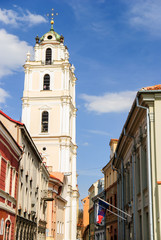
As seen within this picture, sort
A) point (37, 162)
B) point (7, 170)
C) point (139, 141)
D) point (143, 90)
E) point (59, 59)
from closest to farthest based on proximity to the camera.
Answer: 1. point (143, 90)
2. point (139, 141)
3. point (7, 170)
4. point (37, 162)
5. point (59, 59)

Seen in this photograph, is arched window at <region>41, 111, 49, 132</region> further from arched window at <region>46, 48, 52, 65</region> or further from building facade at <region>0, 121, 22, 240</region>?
building facade at <region>0, 121, 22, 240</region>

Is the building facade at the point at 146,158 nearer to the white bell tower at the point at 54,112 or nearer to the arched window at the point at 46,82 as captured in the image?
the white bell tower at the point at 54,112

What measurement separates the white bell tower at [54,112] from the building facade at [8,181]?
4812 cm

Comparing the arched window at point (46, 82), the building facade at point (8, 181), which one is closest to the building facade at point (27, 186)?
the building facade at point (8, 181)

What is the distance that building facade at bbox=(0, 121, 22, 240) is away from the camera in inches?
869

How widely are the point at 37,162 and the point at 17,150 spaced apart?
42.2 feet

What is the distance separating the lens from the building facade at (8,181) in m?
22.1

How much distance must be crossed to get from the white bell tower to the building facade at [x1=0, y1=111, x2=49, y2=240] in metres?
34.2

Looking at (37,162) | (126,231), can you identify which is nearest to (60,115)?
(37,162)

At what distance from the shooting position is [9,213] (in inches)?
969

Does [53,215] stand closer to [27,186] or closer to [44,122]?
[27,186]

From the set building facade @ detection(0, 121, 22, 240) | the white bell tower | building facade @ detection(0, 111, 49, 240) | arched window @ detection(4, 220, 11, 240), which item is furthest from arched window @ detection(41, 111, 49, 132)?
arched window @ detection(4, 220, 11, 240)

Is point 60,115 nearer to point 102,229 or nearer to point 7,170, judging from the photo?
point 102,229

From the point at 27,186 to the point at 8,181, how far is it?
26.8 feet
